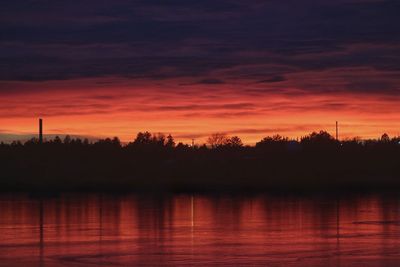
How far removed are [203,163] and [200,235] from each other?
96365 mm

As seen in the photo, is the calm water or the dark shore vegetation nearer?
the calm water

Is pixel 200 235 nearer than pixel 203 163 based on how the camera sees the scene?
Yes

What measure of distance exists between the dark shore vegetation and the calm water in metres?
40.5

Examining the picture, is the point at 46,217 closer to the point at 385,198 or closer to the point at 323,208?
the point at 323,208

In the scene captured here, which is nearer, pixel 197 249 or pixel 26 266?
pixel 26 266

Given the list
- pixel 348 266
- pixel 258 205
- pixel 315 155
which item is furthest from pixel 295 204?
pixel 315 155

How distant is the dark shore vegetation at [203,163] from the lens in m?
89.1

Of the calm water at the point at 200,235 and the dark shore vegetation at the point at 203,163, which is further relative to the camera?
the dark shore vegetation at the point at 203,163

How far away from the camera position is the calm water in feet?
71.6

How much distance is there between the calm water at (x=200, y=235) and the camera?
71.6ft

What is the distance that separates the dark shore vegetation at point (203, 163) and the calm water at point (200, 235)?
133 ft

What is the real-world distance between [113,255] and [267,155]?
104 meters

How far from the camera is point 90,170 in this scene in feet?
370

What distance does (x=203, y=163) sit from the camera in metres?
124
